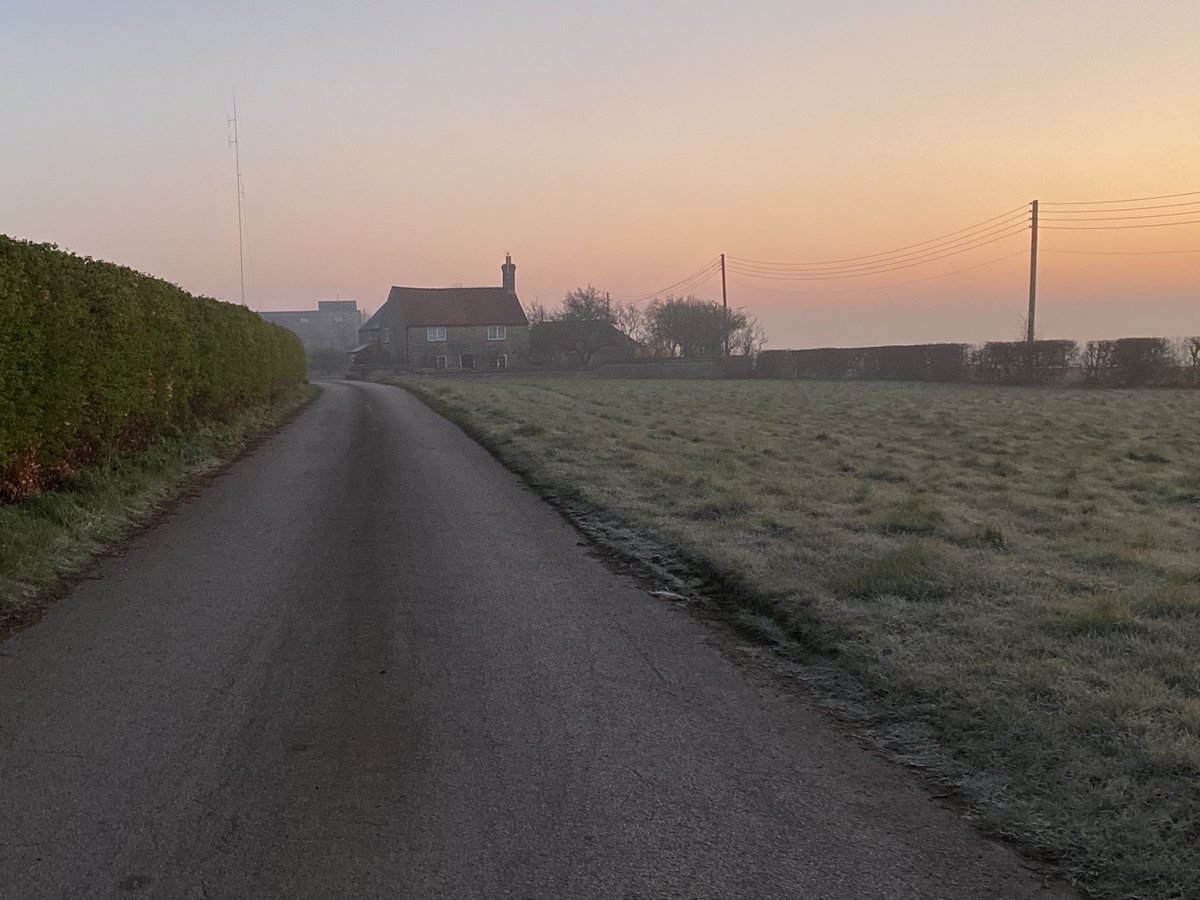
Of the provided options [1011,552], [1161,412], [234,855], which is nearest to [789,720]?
[234,855]

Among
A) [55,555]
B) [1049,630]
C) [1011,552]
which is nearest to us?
[1049,630]

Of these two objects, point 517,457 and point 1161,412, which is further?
point 1161,412

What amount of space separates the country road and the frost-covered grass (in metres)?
0.41

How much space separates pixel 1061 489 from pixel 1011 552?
4.31 metres

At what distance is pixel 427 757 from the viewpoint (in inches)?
149

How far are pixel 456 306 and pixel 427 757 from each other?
8134 centimetres

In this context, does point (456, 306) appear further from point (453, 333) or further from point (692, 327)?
point (692, 327)

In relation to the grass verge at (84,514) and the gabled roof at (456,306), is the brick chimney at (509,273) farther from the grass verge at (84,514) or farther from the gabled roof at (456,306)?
the grass verge at (84,514)

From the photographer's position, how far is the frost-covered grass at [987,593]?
11.1 feet

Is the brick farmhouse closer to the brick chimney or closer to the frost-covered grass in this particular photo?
the brick chimney

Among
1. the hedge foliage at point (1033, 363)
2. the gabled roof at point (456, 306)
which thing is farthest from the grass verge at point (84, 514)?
the gabled roof at point (456, 306)

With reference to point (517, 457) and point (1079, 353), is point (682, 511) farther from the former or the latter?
point (1079, 353)

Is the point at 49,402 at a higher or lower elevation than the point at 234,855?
higher

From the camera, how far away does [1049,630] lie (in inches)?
207
